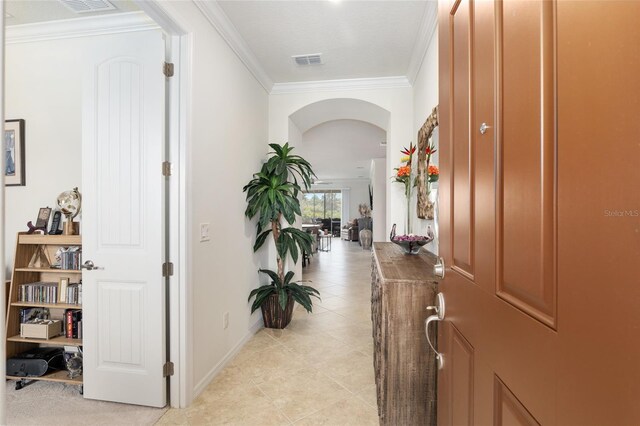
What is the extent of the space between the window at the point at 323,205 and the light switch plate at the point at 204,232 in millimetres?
13558

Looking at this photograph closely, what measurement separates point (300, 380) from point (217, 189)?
5.48ft

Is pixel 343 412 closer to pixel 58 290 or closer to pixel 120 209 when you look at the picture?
pixel 120 209

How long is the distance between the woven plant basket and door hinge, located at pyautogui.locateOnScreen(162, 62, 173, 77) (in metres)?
2.33

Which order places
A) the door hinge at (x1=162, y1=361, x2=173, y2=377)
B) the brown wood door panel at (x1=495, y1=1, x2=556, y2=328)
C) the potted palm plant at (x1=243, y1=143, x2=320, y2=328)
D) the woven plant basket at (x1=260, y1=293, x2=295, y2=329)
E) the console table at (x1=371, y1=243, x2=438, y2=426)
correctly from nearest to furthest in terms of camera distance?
the brown wood door panel at (x1=495, y1=1, x2=556, y2=328)
the console table at (x1=371, y1=243, x2=438, y2=426)
the door hinge at (x1=162, y1=361, x2=173, y2=377)
the potted palm plant at (x1=243, y1=143, x2=320, y2=328)
the woven plant basket at (x1=260, y1=293, x2=295, y2=329)

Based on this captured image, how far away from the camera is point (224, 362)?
258 centimetres

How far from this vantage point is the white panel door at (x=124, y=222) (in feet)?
6.64

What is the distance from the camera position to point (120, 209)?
207cm

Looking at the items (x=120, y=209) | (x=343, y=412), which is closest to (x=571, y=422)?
(x=343, y=412)

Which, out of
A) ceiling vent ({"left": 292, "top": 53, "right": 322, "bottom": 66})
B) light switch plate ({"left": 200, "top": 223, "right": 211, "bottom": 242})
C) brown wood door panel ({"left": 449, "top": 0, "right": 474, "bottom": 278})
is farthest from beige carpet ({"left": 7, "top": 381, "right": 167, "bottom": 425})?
ceiling vent ({"left": 292, "top": 53, "right": 322, "bottom": 66})

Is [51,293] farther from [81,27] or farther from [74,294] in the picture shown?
[81,27]

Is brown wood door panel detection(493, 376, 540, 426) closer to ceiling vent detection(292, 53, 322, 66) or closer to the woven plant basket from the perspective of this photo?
the woven plant basket

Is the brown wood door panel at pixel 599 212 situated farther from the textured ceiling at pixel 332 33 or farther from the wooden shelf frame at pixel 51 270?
the wooden shelf frame at pixel 51 270

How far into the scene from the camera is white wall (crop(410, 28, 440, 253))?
2439 mm

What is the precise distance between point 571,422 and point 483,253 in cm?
36
